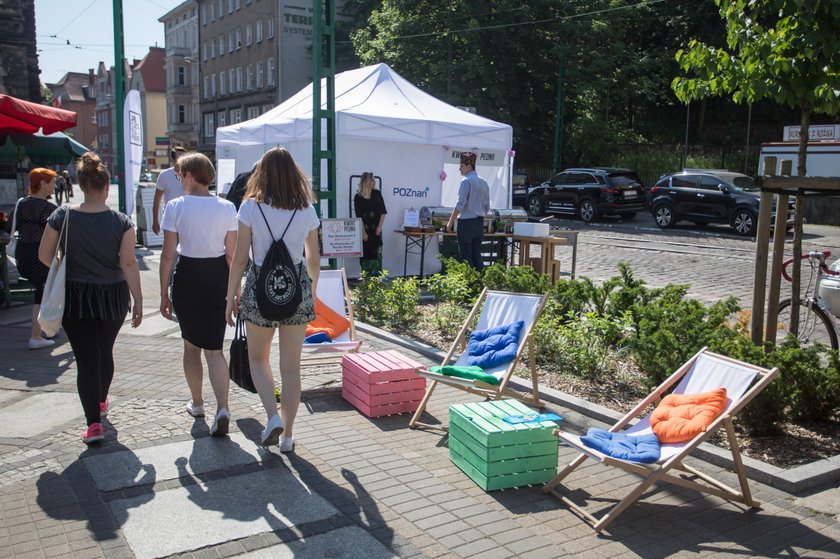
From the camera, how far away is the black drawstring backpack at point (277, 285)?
4.64 meters

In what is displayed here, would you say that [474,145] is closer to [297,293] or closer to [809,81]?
[809,81]

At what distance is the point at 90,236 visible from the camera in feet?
16.6

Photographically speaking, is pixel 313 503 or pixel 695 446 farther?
pixel 313 503

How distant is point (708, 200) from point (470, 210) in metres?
15.0

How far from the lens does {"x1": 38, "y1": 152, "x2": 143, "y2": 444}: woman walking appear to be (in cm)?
504

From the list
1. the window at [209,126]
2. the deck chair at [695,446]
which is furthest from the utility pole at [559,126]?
the window at [209,126]

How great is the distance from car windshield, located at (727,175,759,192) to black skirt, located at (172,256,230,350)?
20665 mm

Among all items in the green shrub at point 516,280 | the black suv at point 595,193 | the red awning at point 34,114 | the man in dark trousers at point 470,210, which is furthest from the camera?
the black suv at point 595,193

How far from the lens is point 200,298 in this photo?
16.9 ft

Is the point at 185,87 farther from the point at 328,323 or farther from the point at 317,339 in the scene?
the point at 317,339

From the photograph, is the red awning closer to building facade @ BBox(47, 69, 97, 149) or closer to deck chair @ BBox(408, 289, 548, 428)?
deck chair @ BBox(408, 289, 548, 428)

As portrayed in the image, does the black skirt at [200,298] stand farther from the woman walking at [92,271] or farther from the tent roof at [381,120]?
the tent roof at [381,120]

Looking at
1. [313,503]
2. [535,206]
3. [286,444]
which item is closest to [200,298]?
[286,444]

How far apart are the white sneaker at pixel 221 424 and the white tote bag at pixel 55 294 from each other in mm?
1158
